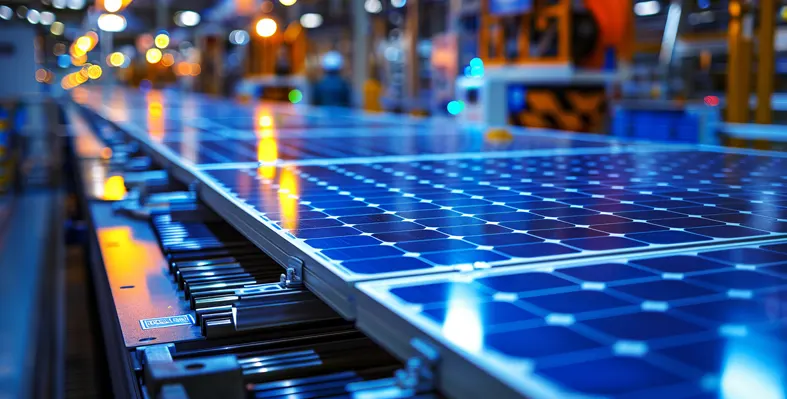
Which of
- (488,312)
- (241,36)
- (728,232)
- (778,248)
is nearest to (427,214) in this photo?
(728,232)

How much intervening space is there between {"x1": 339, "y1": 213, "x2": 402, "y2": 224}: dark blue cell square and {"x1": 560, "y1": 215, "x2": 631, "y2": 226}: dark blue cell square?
42cm

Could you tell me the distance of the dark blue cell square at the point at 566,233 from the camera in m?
1.91

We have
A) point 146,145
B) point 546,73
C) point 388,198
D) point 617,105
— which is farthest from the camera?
point 546,73

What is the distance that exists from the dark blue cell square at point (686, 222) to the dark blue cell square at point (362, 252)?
0.69 m

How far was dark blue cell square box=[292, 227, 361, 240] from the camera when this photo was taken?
1981mm

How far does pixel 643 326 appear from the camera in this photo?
4.00 ft

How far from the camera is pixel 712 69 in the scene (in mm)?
13180

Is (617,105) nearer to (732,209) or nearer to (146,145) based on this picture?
(146,145)

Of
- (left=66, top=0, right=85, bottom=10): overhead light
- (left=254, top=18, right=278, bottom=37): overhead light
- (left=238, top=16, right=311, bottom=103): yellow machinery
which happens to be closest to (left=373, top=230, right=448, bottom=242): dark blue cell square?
(left=254, top=18, right=278, bottom=37): overhead light

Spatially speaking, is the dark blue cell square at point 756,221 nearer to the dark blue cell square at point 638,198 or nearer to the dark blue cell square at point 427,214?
the dark blue cell square at point 638,198

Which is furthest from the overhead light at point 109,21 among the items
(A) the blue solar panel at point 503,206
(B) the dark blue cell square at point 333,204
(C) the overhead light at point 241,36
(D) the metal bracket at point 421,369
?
(D) the metal bracket at point 421,369

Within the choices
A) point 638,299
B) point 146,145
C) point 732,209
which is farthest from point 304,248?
point 146,145

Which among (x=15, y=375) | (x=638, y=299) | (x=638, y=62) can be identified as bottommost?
(x=15, y=375)

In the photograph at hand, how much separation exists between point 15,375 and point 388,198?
470 cm
